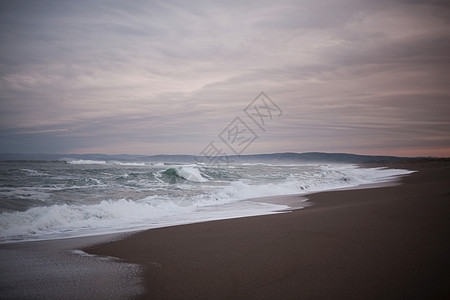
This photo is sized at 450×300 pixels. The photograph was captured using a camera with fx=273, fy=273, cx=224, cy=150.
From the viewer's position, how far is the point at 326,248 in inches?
142

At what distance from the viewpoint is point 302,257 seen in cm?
333

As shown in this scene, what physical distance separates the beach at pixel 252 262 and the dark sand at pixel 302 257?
1 centimetres

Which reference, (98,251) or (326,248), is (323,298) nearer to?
(326,248)

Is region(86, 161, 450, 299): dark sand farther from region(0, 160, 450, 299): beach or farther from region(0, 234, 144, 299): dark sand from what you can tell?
region(0, 234, 144, 299): dark sand

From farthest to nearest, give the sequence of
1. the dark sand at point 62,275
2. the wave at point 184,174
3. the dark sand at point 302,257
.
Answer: the wave at point 184,174, the dark sand at point 62,275, the dark sand at point 302,257

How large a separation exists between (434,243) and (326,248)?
135 centimetres

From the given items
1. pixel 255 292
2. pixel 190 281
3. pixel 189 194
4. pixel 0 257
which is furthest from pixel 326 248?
pixel 189 194

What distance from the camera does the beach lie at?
102 inches

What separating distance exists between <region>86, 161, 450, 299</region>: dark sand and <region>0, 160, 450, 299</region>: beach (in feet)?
0.03

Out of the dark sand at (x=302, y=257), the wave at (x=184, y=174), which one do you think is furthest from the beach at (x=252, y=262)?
the wave at (x=184, y=174)

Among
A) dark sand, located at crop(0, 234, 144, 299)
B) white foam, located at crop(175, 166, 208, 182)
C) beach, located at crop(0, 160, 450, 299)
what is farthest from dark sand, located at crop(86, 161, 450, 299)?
white foam, located at crop(175, 166, 208, 182)

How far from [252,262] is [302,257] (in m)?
0.62

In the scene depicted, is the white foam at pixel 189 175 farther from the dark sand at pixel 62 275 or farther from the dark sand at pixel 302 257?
the dark sand at pixel 62 275

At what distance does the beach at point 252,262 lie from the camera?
2586 millimetres
